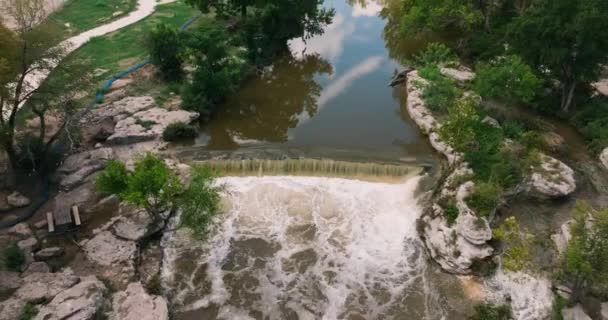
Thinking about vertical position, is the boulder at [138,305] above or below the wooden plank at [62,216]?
below

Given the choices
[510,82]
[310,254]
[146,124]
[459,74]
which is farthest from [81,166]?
[459,74]

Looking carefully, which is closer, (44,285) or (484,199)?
(44,285)

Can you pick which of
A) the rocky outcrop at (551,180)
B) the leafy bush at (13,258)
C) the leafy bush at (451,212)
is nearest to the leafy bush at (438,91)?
the rocky outcrop at (551,180)

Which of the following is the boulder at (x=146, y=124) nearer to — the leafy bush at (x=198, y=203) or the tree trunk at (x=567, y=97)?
the leafy bush at (x=198, y=203)

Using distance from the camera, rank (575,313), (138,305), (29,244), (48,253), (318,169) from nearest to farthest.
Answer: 1. (575,313)
2. (138,305)
3. (48,253)
4. (29,244)
5. (318,169)

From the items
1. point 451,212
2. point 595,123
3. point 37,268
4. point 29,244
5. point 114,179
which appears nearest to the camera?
point 37,268

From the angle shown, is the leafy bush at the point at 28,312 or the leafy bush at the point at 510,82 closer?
the leafy bush at the point at 28,312

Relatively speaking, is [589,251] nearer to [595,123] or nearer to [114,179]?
[595,123]

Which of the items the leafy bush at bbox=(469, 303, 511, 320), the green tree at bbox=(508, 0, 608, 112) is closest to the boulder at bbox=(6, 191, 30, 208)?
the leafy bush at bbox=(469, 303, 511, 320)
